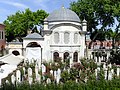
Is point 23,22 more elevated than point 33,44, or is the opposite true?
point 23,22

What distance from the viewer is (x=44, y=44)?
119ft

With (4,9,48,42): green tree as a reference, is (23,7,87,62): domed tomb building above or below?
below

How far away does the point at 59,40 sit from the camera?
3569cm

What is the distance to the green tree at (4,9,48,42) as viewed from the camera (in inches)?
2124

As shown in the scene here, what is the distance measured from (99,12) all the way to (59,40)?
1125 centimetres

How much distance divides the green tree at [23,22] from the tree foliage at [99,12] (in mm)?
10262

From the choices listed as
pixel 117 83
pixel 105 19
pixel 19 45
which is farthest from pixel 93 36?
pixel 117 83

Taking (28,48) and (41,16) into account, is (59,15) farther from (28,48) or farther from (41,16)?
(41,16)

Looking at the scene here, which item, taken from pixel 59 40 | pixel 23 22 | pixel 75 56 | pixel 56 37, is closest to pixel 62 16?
pixel 56 37

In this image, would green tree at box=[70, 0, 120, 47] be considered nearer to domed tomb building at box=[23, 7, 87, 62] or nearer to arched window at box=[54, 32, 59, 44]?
domed tomb building at box=[23, 7, 87, 62]

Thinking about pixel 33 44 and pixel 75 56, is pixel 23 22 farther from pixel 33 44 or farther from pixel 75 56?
pixel 75 56

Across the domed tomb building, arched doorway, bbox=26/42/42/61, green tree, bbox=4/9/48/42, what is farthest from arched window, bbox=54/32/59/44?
green tree, bbox=4/9/48/42

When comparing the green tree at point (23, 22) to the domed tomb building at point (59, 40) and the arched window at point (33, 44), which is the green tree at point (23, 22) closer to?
the arched window at point (33, 44)

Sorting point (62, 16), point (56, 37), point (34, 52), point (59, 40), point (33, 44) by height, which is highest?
point (62, 16)
